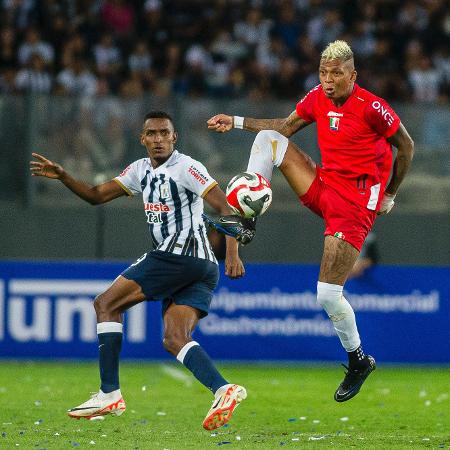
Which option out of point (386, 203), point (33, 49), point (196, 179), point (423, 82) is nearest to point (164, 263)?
point (196, 179)

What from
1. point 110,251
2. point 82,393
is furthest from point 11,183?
point 82,393

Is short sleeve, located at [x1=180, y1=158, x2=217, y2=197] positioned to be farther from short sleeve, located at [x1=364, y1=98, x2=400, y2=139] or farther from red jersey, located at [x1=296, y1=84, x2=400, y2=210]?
short sleeve, located at [x1=364, y1=98, x2=400, y2=139]

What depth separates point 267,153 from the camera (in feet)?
26.1

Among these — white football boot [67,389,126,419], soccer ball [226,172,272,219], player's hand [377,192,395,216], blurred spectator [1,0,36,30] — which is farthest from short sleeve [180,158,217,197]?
blurred spectator [1,0,36,30]

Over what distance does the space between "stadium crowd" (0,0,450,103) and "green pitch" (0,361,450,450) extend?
4.33 metres

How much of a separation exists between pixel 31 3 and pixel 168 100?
3054mm

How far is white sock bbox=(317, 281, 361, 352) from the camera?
7.95 metres

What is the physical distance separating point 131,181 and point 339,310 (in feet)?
5.91

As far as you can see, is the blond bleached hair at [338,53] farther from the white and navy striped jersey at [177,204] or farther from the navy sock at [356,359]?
the navy sock at [356,359]

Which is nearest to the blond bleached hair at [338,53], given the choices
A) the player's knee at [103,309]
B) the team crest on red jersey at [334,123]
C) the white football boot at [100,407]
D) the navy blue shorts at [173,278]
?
the team crest on red jersey at [334,123]

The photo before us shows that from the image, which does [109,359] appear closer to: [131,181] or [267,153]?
[131,181]

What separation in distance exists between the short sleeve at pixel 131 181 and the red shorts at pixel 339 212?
48.5 inches

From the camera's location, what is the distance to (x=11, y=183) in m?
14.8

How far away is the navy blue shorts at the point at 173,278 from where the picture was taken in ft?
25.9
